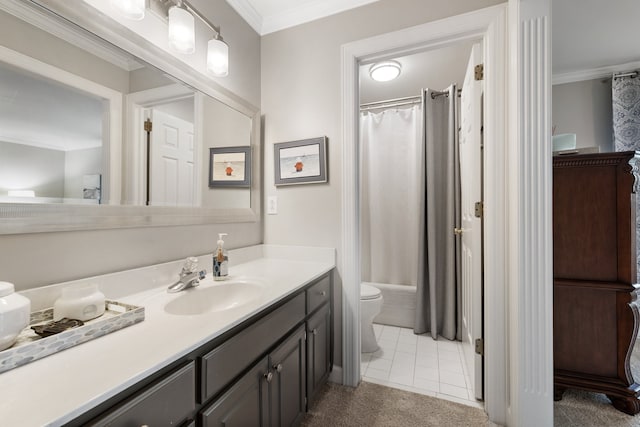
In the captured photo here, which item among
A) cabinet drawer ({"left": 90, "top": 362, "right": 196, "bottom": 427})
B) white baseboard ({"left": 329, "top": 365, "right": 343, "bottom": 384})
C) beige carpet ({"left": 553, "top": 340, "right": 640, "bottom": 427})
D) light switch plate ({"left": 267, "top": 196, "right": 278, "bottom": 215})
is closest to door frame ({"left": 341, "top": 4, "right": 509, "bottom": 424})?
beige carpet ({"left": 553, "top": 340, "right": 640, "bottom": 427})

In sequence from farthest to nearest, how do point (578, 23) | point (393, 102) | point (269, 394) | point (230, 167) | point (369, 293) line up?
point (393, 102) < point (369, 293) < point (578, 23) < point (230, 167) < point (269, 394)

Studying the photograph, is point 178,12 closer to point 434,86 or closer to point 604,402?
point 434,86

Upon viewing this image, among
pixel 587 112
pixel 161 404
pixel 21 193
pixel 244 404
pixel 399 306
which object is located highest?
pixel 587 112

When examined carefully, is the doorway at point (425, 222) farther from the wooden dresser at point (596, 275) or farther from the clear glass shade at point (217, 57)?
the clear glass shade at point (217, 57)

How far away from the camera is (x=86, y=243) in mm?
976

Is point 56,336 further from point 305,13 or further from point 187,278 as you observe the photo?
point 305,13

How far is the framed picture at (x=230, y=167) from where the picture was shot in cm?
153

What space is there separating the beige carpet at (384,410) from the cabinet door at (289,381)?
0.24 metres

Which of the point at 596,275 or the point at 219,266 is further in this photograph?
the point at 596,275

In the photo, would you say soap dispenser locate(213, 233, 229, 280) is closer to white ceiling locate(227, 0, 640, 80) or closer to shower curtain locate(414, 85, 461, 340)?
white ceiling locate(227, 0, 640, 80)

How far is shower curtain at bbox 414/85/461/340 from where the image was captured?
7.65ft

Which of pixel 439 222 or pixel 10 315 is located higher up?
pixel 439 222

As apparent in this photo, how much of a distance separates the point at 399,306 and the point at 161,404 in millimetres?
2295

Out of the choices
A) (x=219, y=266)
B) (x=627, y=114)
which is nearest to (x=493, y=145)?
(x=219, y=266)
